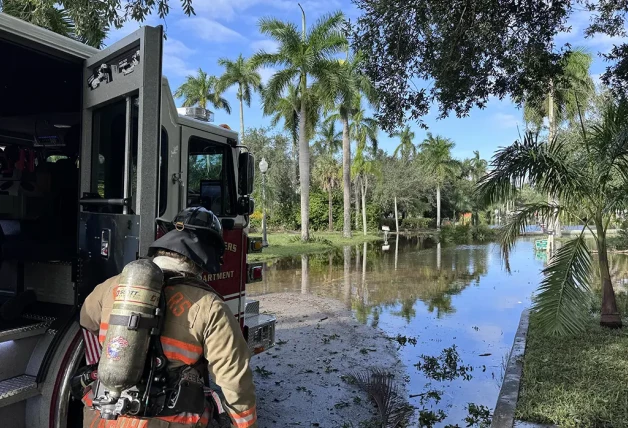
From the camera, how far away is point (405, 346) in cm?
728

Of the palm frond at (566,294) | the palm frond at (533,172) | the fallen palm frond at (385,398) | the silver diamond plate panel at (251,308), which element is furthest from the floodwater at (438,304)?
the palm frond at (533,172)

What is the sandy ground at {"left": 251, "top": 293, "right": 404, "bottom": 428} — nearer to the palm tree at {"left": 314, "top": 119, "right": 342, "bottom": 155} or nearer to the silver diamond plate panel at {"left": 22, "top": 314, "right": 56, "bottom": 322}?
the silver diamond plate panel at {"left": 22, "top": 314, "right": 56, "bottom": 322}

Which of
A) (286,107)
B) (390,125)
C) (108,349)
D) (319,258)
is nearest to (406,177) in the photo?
(286,107)

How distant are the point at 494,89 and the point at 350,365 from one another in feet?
15.5

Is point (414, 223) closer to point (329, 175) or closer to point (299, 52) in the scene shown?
point (329, 175)

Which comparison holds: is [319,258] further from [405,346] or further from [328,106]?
[405,346]

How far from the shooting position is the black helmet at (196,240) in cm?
215

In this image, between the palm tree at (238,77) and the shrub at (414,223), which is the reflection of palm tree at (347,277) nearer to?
the palm tree at (238,77)

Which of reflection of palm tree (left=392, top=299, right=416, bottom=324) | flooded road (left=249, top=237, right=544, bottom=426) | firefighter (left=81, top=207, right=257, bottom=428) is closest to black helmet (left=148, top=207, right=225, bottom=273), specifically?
firefighter (left=81, top=207, right=257, bottom=428)

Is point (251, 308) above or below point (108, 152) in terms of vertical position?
below

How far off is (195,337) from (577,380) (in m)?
4.60

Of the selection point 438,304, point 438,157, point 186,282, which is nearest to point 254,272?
point 186,282

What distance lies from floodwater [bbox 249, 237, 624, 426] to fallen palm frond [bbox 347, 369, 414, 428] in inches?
8.0

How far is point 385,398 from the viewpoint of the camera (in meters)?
4.90
